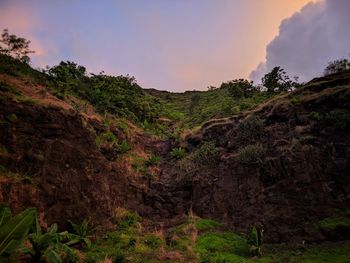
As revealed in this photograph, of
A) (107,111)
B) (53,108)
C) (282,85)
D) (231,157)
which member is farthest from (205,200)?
(282,85)

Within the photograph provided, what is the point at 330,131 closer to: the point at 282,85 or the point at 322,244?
the point at 322,244

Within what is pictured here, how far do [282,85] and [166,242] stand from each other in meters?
21.1

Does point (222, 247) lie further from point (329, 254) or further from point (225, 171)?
point (225, 171)

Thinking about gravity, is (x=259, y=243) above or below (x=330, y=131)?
below

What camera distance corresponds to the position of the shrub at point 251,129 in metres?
24.1

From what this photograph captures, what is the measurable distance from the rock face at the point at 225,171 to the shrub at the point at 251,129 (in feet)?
0.23

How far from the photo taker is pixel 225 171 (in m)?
23.2

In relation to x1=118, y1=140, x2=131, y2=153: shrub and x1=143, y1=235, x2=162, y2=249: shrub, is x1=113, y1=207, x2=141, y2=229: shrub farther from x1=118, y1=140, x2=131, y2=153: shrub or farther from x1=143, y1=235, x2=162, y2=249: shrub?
x1=118, y1=140, x2=131, y2=153: shrub

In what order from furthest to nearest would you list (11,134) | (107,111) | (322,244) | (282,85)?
(282,85)
(107,111)
(11,134)
(322,244)

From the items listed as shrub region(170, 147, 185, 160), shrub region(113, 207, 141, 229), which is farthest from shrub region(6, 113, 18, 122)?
shrub region(170, 147, 185, 160)

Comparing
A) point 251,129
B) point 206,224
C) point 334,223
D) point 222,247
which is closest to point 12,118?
point 206,224

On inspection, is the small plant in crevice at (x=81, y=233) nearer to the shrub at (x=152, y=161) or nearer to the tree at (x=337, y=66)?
the shrub at (x=152, y=161)

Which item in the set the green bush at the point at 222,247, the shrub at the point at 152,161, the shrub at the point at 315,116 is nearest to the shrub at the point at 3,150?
the shrub at the point at 152,161

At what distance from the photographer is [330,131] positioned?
70.8 feet
